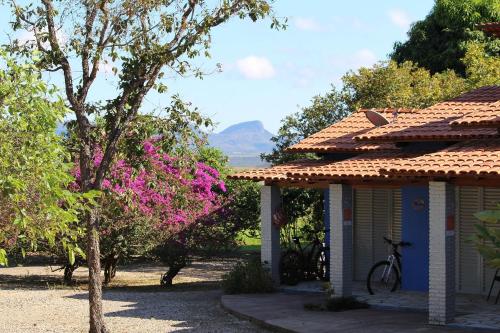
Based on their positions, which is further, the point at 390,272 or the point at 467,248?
the point at 390,272

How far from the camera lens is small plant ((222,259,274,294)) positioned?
1883 centimetres

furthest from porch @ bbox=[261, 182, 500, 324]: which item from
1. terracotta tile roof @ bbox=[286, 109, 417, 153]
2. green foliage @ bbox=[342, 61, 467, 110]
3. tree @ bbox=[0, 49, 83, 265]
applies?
green foliage @ bbox=[342, 61, 467, 110]

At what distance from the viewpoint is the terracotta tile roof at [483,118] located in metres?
15.8

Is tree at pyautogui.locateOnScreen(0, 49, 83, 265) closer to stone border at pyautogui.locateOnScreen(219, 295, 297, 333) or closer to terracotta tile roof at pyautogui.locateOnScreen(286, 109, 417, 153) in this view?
stone border at pyautogui.locateOnScreen(219, 295, 297, 333)

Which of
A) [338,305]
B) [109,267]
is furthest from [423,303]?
[109,267]

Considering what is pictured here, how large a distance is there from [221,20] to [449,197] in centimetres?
430

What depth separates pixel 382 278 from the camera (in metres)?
18.5

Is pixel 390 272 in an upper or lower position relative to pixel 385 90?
lower

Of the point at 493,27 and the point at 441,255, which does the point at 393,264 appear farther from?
the point at 493,27

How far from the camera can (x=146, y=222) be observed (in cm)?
2267

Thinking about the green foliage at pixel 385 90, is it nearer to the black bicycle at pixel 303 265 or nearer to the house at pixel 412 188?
the house at pixel 412 188

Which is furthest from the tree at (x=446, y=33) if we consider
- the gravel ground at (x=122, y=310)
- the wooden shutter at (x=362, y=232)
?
the wooden shutter at (x=362, y=232)

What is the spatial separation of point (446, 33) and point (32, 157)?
3703cm

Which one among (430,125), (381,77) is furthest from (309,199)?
(430,125)
